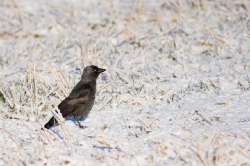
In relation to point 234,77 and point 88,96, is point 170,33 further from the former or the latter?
point 88,96

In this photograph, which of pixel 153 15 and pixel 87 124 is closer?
pixel 87 124

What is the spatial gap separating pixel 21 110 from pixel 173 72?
8.13 feet

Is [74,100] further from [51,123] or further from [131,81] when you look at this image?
[131,81]

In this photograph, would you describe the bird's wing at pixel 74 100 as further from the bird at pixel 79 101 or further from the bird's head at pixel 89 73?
the bird's head at pixel 89 73

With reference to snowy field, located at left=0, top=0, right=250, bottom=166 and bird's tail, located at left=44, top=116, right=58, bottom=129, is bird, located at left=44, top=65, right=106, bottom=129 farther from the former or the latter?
bird's tail, located at left=44, top=116, right=58, bottom=129

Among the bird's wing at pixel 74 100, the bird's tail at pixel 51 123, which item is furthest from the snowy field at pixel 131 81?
the bird's wing at pixel 74 100

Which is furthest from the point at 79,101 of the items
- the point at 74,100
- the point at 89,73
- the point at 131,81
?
the point at 131,81

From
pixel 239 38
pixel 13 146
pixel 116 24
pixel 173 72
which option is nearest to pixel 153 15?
pixel 116 24

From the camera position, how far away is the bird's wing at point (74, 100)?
5.86 meters

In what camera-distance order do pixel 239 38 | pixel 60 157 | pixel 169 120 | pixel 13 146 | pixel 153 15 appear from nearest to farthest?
pixel 60 157 → pixel 13 146 → pixel 169 120 → pixel 239 38 → pixel 153 15

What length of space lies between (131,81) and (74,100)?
46.6 inches

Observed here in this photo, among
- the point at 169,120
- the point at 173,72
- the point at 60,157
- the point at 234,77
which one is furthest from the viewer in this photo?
the point at 173,72

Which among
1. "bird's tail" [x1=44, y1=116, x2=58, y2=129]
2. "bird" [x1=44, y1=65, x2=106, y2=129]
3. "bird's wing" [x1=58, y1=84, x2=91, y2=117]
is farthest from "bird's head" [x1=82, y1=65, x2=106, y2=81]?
"bird's tail" [x1=44, y1=116, x2=58, y2=129]

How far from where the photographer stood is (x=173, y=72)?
720cm
